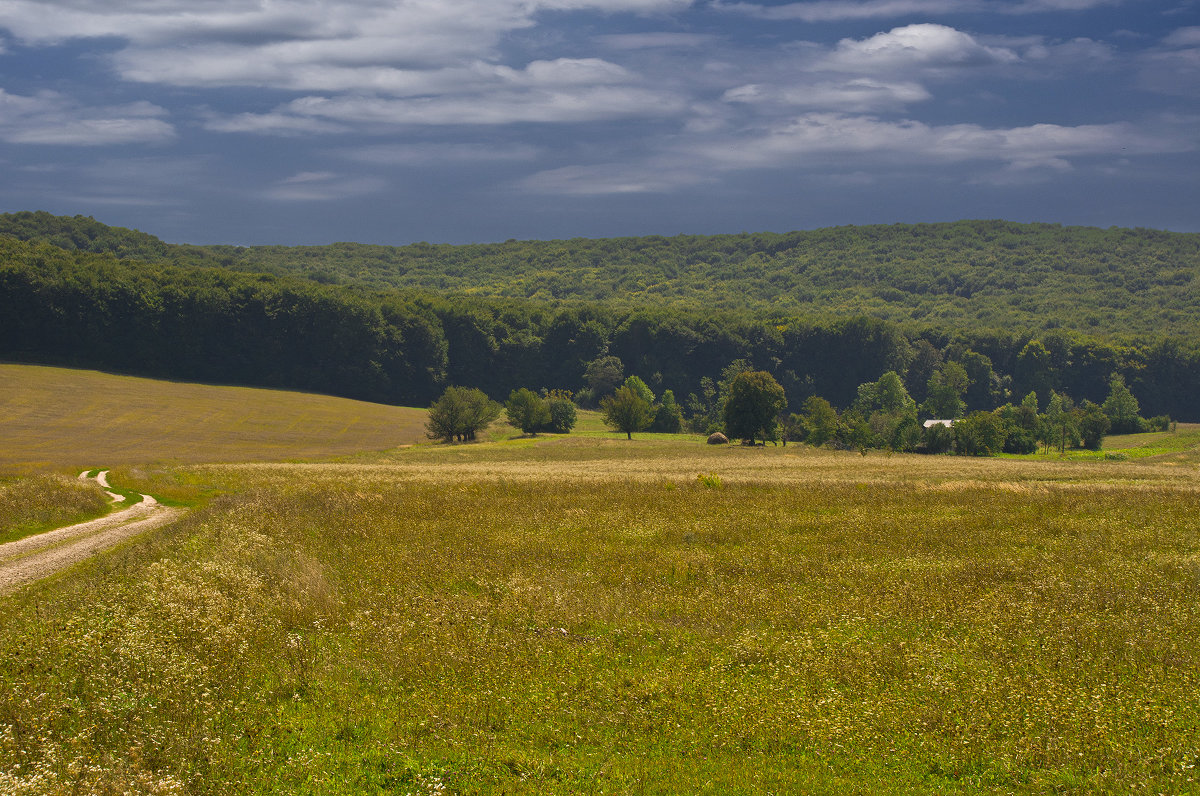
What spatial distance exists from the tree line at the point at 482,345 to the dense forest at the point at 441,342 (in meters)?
0.28

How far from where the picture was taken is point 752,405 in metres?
83.9

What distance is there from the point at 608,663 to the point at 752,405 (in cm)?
7413

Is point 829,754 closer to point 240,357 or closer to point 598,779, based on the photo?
point 598,779

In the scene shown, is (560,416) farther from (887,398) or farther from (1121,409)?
(1121,409)

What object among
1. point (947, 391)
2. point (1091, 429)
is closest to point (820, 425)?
point (1091, 429)

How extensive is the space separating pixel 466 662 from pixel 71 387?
98.4 m

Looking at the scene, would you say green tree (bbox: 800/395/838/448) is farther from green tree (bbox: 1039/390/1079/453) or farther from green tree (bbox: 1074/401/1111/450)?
green tree (bbox: 1074/401/1111/450)

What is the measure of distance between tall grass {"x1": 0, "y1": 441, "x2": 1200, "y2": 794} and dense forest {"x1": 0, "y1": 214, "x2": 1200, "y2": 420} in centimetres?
11044

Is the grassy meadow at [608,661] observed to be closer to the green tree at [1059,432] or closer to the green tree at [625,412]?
the green tree at [625,412]

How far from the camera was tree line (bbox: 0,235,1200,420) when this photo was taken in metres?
112

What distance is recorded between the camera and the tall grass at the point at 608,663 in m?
8.69

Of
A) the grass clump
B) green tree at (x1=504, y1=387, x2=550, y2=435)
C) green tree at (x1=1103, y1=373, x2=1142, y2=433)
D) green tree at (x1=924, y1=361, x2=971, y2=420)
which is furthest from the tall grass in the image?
green tree at (x1=924, y1=361, x2=971, y2=420)

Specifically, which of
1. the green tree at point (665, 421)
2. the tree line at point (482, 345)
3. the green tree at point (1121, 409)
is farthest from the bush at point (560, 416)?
the green tree at point (1121, 409)

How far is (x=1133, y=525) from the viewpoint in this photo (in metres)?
22.4
